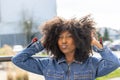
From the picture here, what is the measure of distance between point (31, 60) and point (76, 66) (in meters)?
0.30

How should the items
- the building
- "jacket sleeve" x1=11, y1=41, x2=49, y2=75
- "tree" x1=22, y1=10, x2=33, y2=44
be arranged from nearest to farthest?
"jacket sleeve" x1=11, y1=41, x2=49, y2=75, "tree" x1=22, y1=10, x2=33, y2=44, the building

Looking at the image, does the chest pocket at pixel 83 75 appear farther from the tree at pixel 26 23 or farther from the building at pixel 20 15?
the tree at pixel 26 23

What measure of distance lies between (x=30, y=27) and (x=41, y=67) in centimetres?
1760

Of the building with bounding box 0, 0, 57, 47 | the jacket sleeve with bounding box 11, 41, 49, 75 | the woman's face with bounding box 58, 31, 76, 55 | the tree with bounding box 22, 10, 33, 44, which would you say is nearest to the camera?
the woman's face with bounding box 58, 31, 76, 55

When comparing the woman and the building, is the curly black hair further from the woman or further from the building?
the building

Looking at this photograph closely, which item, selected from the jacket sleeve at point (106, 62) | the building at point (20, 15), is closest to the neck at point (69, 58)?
the jacket sleeve at point (106, 62)

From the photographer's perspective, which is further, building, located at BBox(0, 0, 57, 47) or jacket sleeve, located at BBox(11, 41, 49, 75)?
building, located at BBox(0, 0, 57, 47)

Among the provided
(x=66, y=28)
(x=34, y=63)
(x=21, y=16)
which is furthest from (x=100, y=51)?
(x=21, y=16)

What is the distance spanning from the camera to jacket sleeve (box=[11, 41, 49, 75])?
2209 mm

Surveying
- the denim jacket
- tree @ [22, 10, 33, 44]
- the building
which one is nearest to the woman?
the denim jacket

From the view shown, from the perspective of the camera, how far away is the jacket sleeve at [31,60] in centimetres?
221

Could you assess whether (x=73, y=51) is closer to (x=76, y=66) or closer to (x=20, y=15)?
(x=76, y=66)

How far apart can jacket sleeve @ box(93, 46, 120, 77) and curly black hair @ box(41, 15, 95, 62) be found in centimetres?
8

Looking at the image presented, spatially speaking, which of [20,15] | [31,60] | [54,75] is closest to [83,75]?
[54,75]
